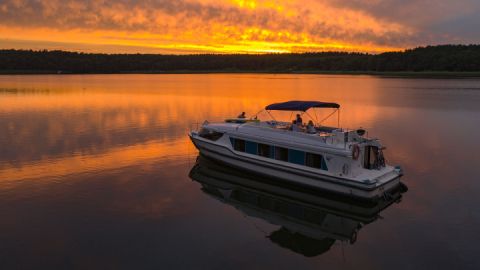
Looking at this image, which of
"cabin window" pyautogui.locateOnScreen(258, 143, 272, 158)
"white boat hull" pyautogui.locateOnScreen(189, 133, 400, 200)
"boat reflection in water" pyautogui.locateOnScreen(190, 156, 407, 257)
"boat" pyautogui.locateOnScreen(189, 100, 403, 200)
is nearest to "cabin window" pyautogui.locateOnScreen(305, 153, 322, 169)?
"boat" pyautogui.locateOnScreen(189, 100, 403, 200)

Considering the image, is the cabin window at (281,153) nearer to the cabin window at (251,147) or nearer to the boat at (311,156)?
the boat at (311,156)

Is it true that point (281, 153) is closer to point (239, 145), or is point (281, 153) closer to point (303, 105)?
point (239, 145)

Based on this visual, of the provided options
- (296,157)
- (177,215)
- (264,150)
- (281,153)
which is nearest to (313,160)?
(296,157)

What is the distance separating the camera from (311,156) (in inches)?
768

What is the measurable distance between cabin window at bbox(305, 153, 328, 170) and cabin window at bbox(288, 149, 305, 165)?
0.23m

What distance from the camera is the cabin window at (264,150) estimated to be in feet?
70.0

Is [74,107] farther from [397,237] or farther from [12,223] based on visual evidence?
[397,237]

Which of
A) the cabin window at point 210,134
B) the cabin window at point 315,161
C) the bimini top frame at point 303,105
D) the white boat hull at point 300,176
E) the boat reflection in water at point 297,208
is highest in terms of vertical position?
the bimini top frame at point 303,105

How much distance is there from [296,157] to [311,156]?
0.87 metres

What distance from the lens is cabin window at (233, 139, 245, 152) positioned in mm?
22688

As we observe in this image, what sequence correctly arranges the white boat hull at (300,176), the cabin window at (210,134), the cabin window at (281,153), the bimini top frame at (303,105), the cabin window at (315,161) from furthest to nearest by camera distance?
1. the cabin window at (210,134)
2. the bimini top frame at (303,105)
3. the cabin window at (281,153)
4. the cabin window at (315,161)
5. the white boat hull at (300,176)

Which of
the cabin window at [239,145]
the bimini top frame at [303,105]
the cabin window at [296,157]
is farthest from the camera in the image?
the cabin window at [239,145]

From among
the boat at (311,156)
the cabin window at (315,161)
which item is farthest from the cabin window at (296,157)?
the cabin window at (315,161)

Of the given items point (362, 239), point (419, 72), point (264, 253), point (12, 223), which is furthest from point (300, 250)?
point (419, 72)
